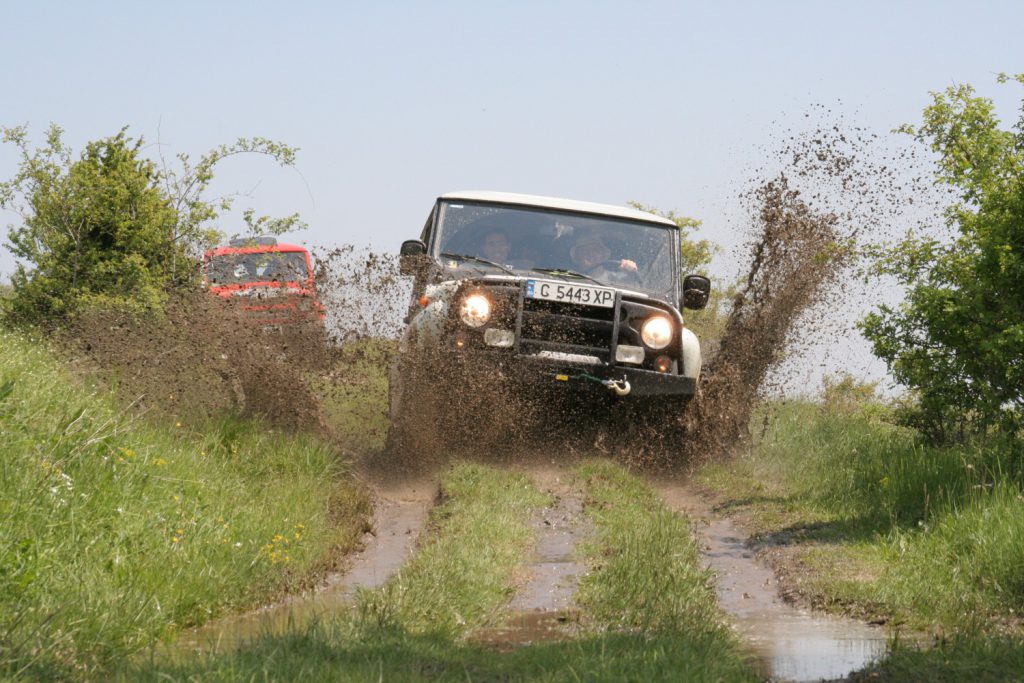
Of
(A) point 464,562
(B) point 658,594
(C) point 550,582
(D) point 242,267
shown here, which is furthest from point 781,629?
(D) point 242,267

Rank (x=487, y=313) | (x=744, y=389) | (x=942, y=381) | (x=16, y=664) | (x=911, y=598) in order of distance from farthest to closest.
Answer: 1. (x=744, y=389)
2. (x=487, y=313)
3. (x=942, y=381)
4. (x=911, y=598)
5. (x=16, y=664)

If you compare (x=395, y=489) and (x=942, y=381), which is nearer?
(x=942, y=381)

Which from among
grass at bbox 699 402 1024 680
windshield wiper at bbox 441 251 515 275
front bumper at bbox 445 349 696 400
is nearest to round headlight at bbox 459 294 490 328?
front bumper at bbox 445 349 696 400

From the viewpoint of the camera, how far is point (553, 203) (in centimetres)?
1097

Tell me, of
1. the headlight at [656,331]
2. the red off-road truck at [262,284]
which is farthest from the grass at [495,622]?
the red off-road truck at [262,284]

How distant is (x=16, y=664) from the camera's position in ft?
14.5

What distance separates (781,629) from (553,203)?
5824mm

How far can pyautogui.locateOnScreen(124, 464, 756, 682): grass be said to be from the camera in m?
4.45

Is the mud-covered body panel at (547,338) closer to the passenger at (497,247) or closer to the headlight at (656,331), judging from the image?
the headlight at (656,331)

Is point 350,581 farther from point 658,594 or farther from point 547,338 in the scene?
point 547,338

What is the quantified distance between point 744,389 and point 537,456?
222cm

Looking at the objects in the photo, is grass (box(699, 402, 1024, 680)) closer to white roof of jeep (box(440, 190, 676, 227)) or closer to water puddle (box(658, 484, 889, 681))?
water puddle (box(658, 484, 889, 681))

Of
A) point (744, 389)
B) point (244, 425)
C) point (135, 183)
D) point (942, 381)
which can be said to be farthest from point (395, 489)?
point (135, 183)

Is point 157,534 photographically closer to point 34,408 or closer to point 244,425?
point 34,408
